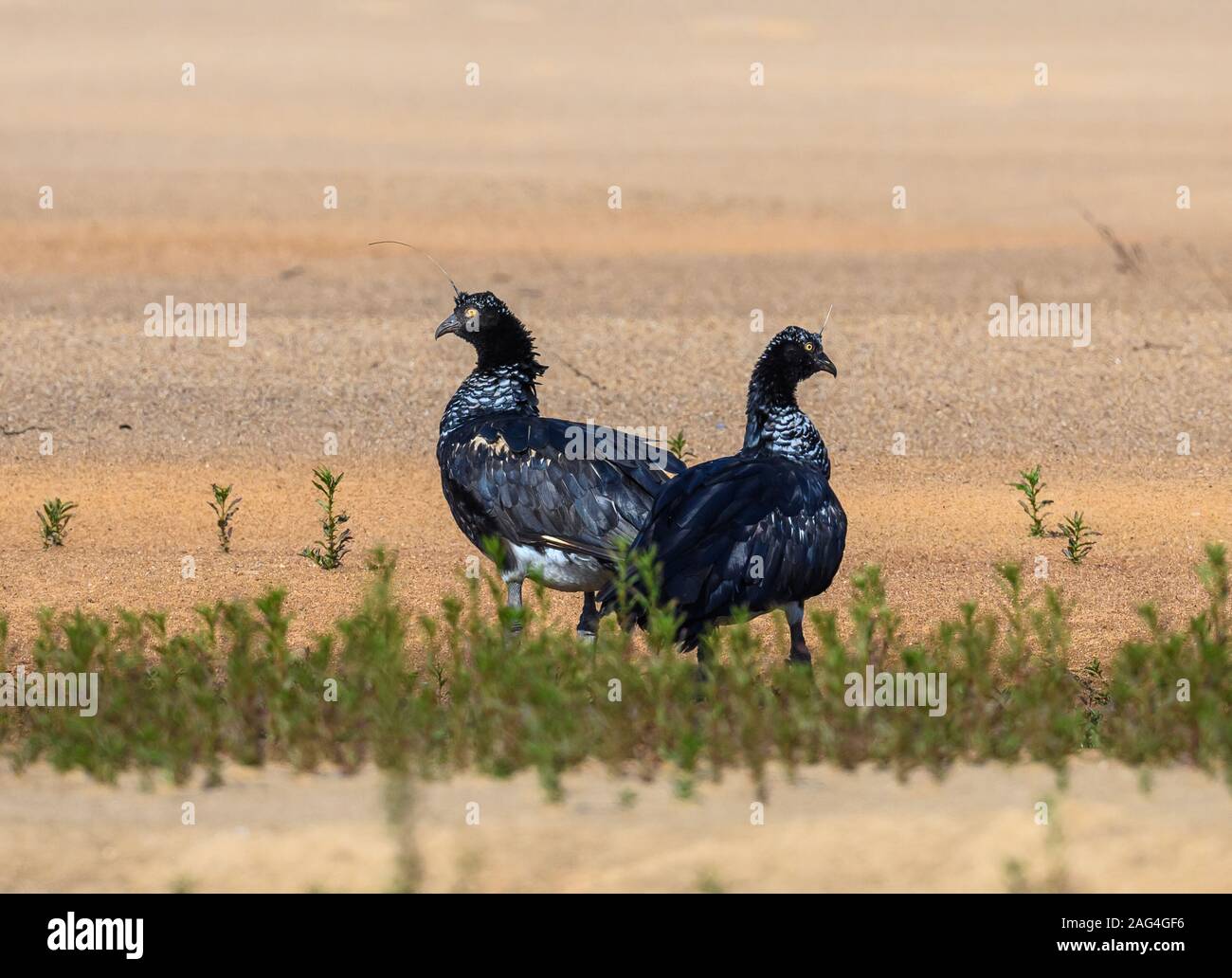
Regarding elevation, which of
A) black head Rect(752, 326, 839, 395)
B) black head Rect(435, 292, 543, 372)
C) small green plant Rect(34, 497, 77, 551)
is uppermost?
black head Rect(435, 292, 543, 372)

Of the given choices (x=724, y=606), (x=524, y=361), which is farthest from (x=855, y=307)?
(x=724, y=606)

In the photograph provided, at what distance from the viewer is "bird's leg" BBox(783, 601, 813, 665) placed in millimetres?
8273

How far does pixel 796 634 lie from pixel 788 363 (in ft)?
4.55

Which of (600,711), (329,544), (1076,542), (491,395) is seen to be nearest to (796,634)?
(600,711)

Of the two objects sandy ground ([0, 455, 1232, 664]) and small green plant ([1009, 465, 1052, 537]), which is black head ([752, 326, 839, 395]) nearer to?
sandy ground ([0, 455, 1232, 664])

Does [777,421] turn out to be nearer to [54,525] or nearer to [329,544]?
[329,544]

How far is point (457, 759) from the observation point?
262 inches

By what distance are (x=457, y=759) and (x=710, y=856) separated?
122 cm

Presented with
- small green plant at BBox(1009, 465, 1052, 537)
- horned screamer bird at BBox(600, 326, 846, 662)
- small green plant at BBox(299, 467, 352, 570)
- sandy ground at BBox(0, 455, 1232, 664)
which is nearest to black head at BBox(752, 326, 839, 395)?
horned screamer bird at BBox(600, 326, 846, 662)

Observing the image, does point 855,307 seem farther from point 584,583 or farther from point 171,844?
point 171,844

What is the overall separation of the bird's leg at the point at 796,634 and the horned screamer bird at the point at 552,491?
0.92 metres

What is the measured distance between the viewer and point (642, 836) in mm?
5930

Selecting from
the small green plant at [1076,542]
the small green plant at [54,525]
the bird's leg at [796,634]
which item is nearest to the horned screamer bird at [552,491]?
the bird's leg at [796,634]

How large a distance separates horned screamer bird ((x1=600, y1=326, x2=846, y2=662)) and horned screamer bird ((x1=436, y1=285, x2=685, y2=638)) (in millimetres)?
448
